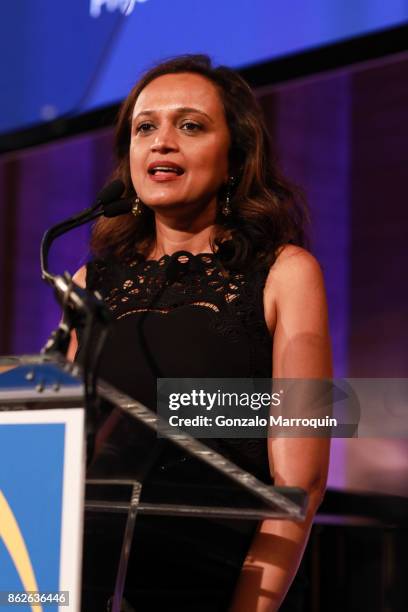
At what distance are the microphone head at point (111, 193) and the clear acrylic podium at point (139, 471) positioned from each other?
1.50 feet

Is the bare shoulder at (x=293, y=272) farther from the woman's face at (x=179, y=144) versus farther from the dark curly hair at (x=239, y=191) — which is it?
the woman's face at (x=179, y=144)

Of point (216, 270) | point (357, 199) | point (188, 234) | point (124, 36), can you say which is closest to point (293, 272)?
point (216, 270)

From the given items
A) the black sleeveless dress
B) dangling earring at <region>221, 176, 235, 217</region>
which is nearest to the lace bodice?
the black sleeveless dress

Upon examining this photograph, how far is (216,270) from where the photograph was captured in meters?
1.60

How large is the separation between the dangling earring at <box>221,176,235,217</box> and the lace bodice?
0.12 meters

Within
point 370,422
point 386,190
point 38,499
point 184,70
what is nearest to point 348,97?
point 386,190

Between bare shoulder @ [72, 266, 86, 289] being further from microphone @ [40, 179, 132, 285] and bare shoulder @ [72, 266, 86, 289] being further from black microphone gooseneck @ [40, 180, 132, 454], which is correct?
black microphone gooseneck @ [40, 180, 132, 454]

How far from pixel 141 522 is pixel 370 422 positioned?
1371 mm

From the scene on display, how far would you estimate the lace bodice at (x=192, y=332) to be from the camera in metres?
1.48

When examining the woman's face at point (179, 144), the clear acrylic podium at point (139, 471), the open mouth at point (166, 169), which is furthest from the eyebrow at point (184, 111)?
the clear acrylic podium at point (139, 471)

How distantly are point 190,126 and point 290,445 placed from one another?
597 millimetres

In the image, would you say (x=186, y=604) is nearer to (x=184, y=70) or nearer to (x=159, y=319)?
(x=159, y=319)

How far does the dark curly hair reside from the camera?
1652mm

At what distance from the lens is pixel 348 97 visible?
9.21 ft
